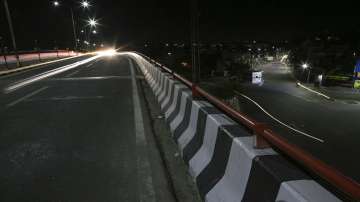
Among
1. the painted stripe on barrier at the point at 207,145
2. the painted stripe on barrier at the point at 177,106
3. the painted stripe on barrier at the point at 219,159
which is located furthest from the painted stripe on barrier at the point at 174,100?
the painted stripe on barrier at the point at 219,159

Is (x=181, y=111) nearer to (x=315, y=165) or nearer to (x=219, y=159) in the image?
(x=219, y=159)

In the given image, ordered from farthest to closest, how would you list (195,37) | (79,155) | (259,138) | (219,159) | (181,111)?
(195,37)
(181,111)
(79,155)
(219,159)
(259,138)

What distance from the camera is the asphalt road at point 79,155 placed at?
3.60 m

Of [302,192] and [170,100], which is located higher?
[302,192]

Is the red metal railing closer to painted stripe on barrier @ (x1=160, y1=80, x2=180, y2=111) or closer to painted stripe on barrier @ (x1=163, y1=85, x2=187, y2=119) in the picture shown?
painted stripe on barrier @ (x1=163, y1=85, x2=187, y2=119)

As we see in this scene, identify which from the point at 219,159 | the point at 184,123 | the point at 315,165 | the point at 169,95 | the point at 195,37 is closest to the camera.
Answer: the point at 315,165

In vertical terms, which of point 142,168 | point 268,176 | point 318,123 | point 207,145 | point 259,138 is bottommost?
point 318,123

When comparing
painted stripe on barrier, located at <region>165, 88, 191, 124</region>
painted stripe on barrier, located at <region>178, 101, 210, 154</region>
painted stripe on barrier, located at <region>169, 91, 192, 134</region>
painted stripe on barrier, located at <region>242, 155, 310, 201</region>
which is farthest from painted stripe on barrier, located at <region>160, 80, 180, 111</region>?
painted stripe on barrier, located at <region>242, 155, 310, 201</region>

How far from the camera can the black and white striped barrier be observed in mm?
2118

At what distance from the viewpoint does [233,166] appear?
9.73ft

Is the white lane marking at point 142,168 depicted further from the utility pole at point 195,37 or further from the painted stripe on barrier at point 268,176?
the utility pole at point 195,37

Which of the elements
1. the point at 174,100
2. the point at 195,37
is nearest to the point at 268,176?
the point at 174,100

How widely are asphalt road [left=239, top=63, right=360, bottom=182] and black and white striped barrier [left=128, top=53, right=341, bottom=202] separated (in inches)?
753

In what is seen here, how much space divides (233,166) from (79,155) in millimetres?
2872
